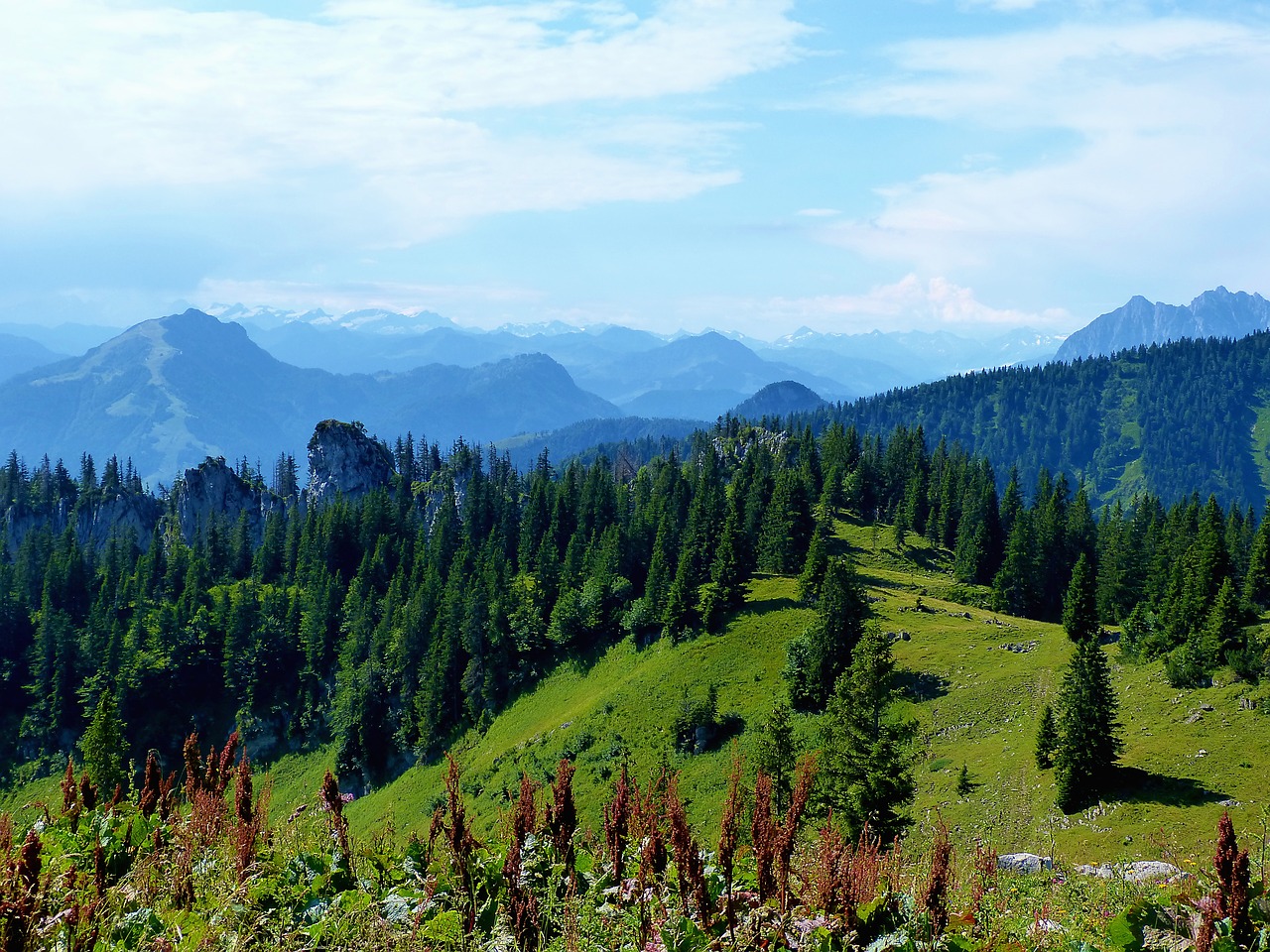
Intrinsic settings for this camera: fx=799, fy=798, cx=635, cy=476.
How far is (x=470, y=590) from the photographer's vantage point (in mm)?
104250

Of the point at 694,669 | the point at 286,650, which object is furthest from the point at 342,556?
the point at 694,669

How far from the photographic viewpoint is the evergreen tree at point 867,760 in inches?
1348

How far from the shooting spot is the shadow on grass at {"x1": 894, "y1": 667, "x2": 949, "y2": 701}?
59000mm

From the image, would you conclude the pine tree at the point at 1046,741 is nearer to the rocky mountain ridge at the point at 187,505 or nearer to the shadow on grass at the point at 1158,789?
the shadow on grass at the point at 1158,789

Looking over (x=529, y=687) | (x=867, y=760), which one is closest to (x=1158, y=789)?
(x=867, y=760)

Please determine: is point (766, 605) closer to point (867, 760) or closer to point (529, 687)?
point (529, 687)

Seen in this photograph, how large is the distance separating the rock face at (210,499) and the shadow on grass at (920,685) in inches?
6102

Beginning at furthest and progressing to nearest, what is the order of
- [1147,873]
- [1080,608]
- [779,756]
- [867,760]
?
1. [1080,608]
2. [779,756]
3. [867,760]
4. [1147,873]

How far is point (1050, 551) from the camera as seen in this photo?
101m

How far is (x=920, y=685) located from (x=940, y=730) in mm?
6734

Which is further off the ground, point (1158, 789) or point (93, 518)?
point (1158, 789)

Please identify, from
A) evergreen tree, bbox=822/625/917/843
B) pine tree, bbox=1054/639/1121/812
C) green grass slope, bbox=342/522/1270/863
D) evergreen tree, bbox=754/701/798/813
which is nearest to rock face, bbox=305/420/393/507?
green grass slope, bbox=342/522/1270/863

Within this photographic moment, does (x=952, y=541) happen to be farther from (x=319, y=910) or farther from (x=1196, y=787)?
(x=319, y=910)

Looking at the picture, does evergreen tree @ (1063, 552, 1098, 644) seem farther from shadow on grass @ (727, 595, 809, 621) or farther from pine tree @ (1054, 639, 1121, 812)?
pine tree @ (1054, 639, 1121, 812)
